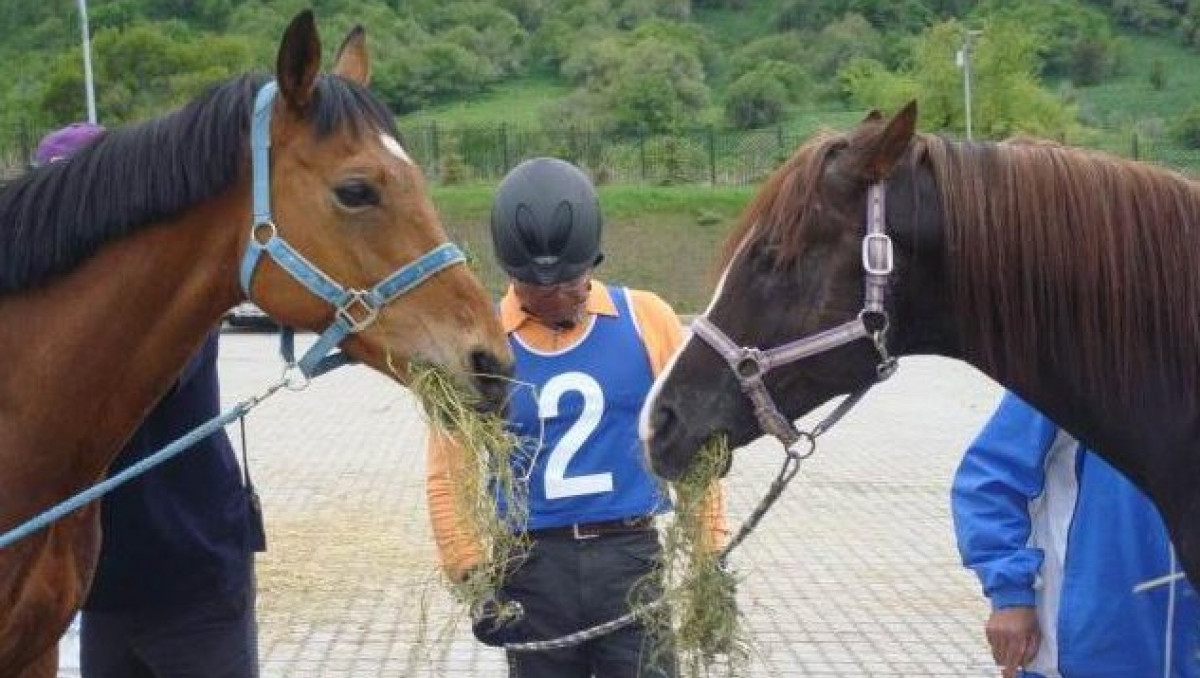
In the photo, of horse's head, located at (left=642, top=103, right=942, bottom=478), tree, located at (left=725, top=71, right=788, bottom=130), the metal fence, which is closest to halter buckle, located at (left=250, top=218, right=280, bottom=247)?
horse's head, located at (left=642, top=103, right=942, bottom=478)

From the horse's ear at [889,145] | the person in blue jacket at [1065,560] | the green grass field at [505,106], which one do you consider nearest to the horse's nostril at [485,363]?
the horse's ear at [889,145]

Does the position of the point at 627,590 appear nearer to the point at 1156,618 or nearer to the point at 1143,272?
the point at 1156,618

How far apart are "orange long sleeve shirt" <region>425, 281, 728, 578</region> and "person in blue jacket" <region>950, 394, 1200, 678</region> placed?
0.62 meters

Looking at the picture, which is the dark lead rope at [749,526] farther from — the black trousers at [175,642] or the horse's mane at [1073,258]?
the black trousers at [175,642]

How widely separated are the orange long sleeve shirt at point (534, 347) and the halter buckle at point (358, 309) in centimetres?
44

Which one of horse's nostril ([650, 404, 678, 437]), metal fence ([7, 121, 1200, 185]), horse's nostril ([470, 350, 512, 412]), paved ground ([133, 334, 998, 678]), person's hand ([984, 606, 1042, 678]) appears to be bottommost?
metal fence ([7, 121, 1200, 185])

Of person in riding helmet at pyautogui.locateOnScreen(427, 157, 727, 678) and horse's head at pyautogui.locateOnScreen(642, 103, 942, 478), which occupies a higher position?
horse's head at pyautogui.locateOnScreen(642, 103, 942, 478)

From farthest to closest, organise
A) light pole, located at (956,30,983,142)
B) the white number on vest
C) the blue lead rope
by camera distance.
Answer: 1. light pole, located at (956,30,983,142)
2. the white number on vest
3. the blue lead rope

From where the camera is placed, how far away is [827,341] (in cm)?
252

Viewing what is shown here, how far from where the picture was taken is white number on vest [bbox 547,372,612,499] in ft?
10.9

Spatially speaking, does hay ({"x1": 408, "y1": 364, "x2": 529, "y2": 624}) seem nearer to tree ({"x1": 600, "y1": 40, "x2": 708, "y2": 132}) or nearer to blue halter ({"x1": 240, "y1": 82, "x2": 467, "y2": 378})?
blue halter ({"x1": 240, "y1": 82, "x2": 467, "y2": 378})

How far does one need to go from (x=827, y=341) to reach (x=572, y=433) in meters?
0.97

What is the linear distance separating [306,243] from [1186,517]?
1761mm

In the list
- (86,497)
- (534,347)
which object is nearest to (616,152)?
(534,347)
